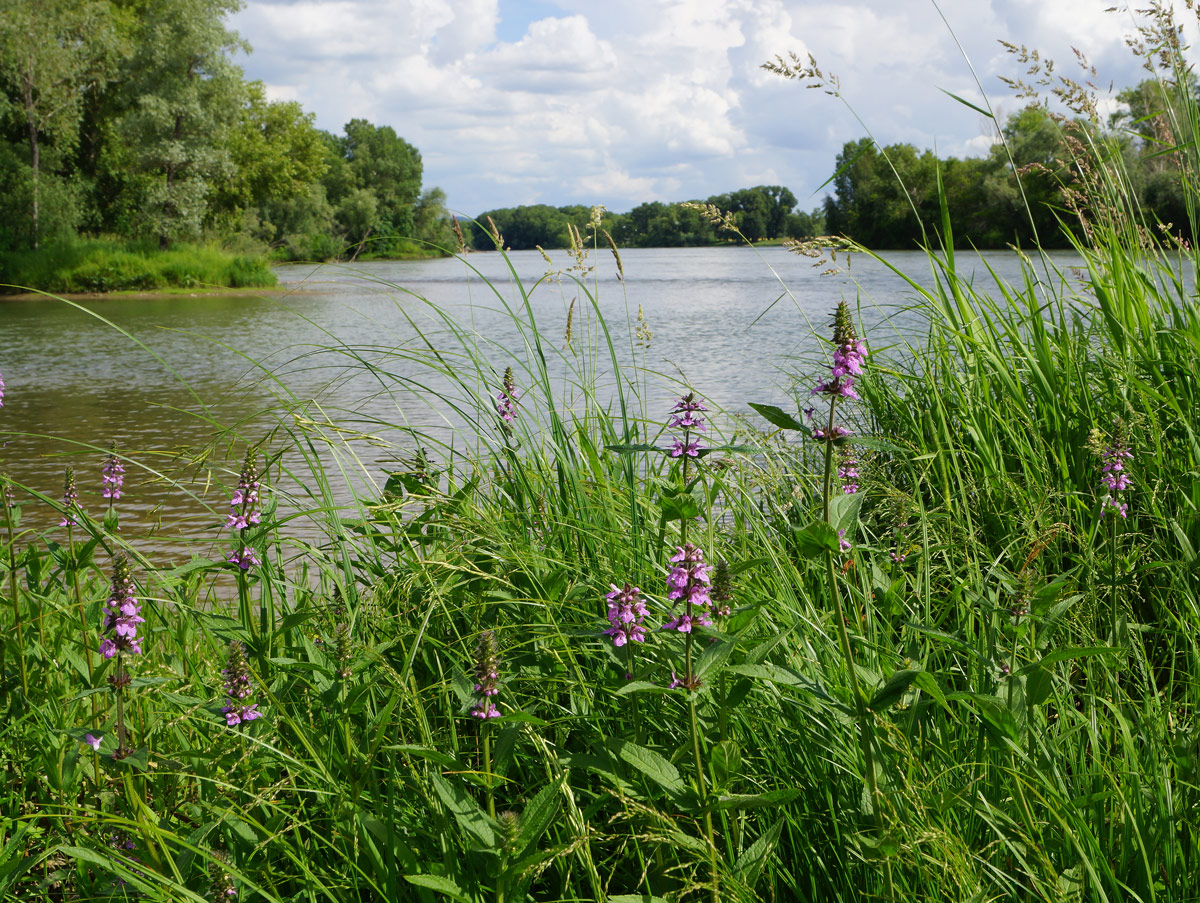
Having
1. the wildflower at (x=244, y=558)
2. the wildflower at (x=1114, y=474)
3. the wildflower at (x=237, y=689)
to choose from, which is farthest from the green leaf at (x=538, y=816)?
the wildflower at (x=1114, y=474)

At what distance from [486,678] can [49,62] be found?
100 ft

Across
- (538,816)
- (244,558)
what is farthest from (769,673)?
(244,558)

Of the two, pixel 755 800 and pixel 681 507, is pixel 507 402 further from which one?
pixel 755 800

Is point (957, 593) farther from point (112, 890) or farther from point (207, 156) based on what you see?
point (207, 156)

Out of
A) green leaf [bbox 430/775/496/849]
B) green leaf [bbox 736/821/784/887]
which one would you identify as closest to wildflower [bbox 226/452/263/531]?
green leaf [bbox 430/775/496/849]

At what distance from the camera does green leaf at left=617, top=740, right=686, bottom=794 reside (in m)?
1.26

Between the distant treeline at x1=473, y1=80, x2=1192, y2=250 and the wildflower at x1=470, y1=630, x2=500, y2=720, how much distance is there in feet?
5.24

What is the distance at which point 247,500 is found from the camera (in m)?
1.86

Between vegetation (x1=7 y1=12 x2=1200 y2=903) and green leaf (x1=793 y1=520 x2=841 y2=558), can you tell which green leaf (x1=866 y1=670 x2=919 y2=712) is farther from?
green leaf (x1=793 y1=520 x2=841 y2=558)

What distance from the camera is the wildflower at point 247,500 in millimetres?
1833

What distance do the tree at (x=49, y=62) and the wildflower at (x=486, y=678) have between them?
30.0 meters

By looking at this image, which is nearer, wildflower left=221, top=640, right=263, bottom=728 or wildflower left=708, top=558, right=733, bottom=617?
wildflower left=708, top=558, right=733, bottom=617

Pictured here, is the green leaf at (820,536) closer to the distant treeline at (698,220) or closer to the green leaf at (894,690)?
the green leaf at (894,690)

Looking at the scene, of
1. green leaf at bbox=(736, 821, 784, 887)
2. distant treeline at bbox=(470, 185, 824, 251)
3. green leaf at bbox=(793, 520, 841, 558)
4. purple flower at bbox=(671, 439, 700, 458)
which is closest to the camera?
green leaf at bbox=(793, 520, 841, 558)
